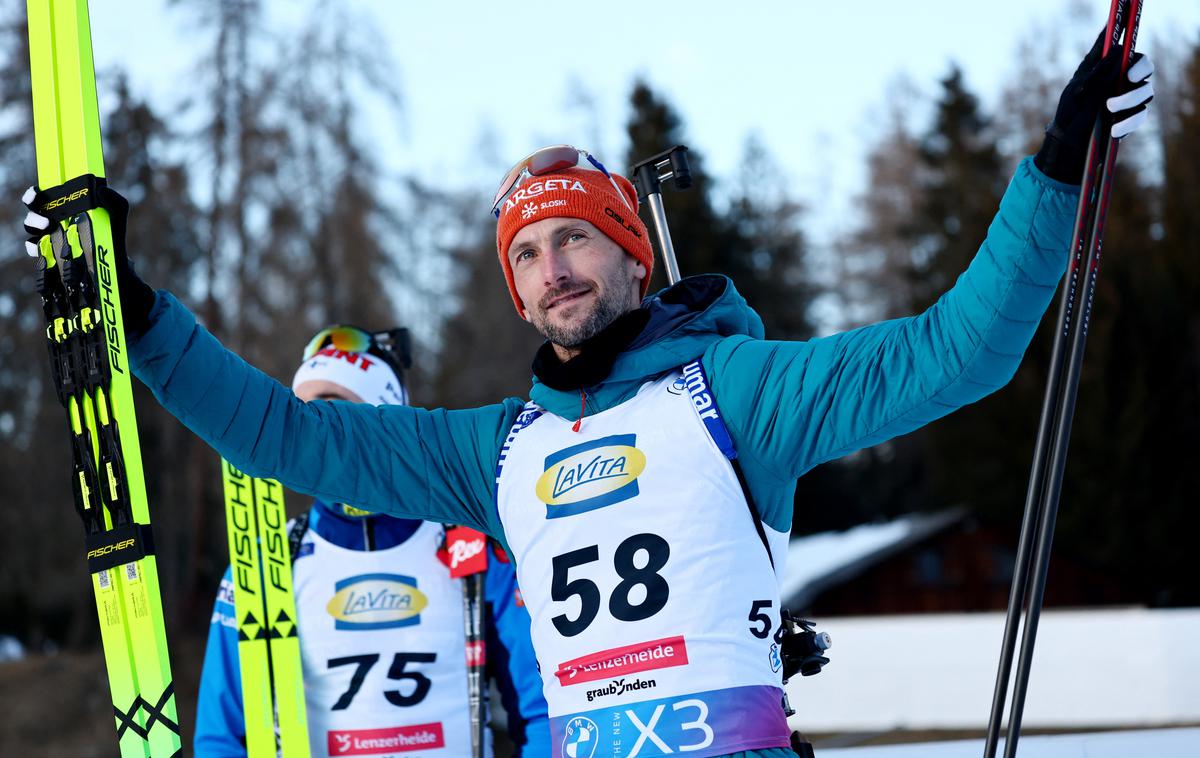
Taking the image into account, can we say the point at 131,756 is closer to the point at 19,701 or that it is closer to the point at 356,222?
the point at 19,701

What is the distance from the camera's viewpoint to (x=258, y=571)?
145 inches

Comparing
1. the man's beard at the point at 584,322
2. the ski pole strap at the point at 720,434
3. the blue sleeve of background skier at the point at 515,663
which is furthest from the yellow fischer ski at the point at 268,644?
the ski pole strap at the point at 720,434

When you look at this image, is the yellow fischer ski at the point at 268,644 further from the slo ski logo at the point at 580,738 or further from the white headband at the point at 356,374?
the slo ski logo at the point at 580,738

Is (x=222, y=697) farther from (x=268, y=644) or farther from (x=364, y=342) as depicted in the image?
(x=364, y=342)

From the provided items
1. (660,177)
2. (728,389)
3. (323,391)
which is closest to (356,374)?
(323,391)

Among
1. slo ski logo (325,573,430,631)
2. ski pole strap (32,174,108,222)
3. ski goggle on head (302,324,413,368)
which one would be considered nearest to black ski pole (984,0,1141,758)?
ski pole strap (32,174,108,222)

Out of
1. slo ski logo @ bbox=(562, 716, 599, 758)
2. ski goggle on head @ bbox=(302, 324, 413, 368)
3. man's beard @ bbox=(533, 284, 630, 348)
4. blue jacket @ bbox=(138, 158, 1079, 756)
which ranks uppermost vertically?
ski goggle on head @ bbox=(302, 324, 413, 368)

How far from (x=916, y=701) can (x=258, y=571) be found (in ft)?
18.5

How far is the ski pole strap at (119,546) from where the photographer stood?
7.56 ft

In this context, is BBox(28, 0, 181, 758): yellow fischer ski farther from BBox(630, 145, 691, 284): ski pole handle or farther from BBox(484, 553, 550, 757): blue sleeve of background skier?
BBox(630, 145, 691, 284): ski pole handle

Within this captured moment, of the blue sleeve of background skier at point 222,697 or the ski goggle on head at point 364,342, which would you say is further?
the ski goggle on head at point 364,342

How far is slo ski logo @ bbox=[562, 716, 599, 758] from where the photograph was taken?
2.08 meters

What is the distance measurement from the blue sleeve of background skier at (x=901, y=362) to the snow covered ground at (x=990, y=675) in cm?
483

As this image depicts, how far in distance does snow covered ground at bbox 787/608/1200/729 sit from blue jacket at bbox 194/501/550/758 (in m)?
3.62
